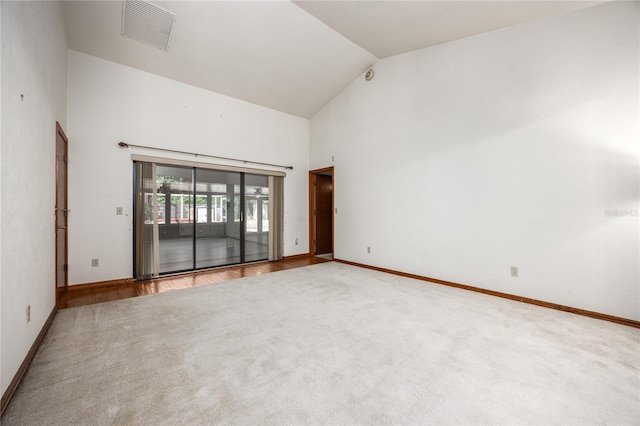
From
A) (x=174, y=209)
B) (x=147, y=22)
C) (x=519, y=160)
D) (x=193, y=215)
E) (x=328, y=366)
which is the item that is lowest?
(x=328, y=366)

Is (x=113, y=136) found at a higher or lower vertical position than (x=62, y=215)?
higher

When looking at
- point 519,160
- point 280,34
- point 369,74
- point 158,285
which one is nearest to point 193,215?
point 158,285

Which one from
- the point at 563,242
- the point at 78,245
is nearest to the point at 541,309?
the point at 563,242

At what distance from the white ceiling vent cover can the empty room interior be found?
28 mm

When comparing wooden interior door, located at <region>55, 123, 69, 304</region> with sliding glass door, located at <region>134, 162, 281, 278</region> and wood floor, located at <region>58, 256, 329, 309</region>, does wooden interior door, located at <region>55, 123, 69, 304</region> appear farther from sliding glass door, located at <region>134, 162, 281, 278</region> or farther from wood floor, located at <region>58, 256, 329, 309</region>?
sliding glass door, located at <region>134, 162, 281, 278</region>

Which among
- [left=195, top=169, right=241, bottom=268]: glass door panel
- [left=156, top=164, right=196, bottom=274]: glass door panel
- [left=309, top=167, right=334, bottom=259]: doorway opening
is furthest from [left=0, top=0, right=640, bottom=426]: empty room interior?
[left=309, top=167, right=334, bottom=259]: doorway opening

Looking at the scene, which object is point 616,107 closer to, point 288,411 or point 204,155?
point 288,411

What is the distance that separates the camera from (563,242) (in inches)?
125

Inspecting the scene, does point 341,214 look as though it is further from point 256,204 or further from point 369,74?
point 369,74

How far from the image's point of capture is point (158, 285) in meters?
4.06

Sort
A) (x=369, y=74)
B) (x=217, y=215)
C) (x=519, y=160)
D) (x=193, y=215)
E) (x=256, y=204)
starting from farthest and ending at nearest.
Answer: (x=217, y=215) < (x=256, y=204) < (x=369, y=74) < (x=193, y=215) < (x=519, y=160)

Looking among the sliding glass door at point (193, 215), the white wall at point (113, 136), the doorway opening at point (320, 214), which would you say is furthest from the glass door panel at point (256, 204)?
Result: the white wall at point (113, 136)

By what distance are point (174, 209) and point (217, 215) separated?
1959 millimetres

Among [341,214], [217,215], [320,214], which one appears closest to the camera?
[341,214]
